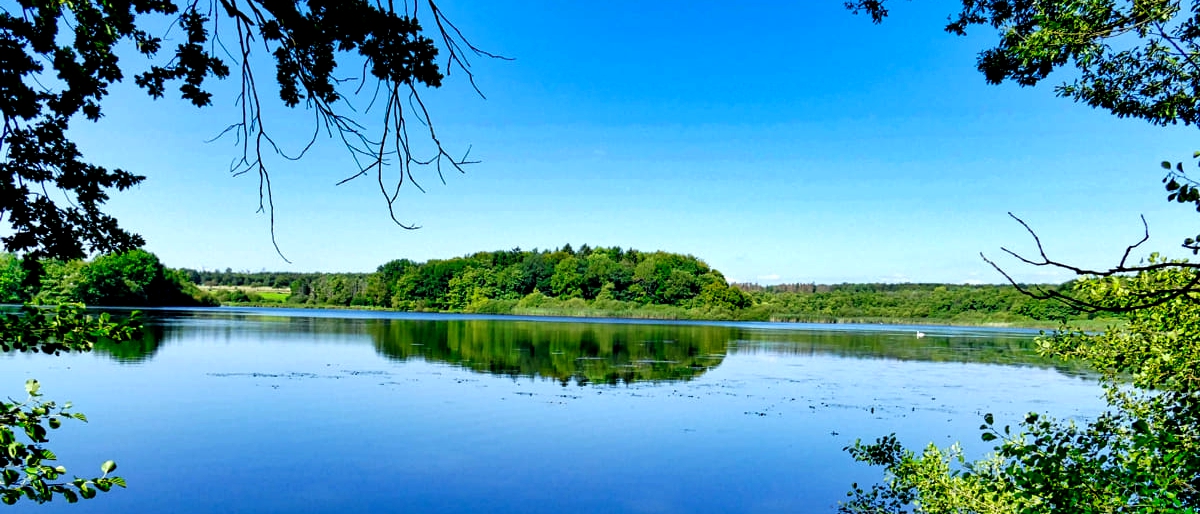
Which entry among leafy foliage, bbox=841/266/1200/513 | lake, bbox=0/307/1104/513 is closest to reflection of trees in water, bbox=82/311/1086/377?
lake, bbox=0/307/1104/513

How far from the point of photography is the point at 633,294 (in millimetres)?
105125

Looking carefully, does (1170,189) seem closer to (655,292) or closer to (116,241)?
(116,241)

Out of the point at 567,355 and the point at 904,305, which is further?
the point at 904,305

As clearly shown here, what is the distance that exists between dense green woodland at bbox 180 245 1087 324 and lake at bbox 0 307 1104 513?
72595 mm

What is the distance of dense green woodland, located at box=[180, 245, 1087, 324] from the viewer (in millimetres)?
101750

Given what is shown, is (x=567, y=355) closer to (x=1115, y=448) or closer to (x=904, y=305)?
(x=1115, y=448)

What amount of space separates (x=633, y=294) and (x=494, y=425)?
90.4 meters

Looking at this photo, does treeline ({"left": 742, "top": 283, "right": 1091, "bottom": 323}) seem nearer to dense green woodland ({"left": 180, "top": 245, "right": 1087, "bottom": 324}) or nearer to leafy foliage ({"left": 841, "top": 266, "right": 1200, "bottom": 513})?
dense green woodland ({"left": 180, "top": 245, "right": 1087, "bottom": 324})

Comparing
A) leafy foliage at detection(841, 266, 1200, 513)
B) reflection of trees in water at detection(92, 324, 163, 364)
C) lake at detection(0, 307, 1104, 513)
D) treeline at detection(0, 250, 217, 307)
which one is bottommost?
lake at detection(0, 307, 1104, 513)

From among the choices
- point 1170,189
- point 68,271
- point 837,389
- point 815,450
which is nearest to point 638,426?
point 815,450

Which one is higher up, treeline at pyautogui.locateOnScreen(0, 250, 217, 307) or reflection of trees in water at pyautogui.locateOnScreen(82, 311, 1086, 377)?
treeline at pyautogui.locateOnScreen(0, 250, 217, 307)

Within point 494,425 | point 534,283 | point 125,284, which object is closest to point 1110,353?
point 494,425

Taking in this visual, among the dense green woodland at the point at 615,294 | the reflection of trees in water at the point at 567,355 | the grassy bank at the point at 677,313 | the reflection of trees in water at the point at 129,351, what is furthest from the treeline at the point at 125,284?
the grassy bank at the point at 677,313

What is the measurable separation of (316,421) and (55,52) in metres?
12.4
